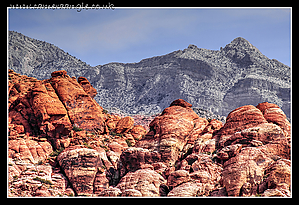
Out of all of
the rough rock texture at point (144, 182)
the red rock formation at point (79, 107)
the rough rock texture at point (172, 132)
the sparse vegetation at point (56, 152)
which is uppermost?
the red rock formation at point (79, 107)

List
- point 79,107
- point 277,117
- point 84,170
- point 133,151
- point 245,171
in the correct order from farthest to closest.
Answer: point 79,107 < point 133,151 < point 277,117 < point 84,170 < point 245,171

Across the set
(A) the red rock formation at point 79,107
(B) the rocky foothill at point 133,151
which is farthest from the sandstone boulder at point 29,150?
(A) the red rock formation at point 79,107

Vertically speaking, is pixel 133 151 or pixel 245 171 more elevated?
pixel 133 151

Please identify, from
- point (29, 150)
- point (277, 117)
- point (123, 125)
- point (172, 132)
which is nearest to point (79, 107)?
point (123, 125)

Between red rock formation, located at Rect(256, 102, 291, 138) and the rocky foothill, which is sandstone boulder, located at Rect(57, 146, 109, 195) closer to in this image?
the rocky foothill

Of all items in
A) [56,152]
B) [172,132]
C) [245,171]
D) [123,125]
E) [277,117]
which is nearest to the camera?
[245,171]

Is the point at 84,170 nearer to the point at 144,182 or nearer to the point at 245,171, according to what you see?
the point at 144,182

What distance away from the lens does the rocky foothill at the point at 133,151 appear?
4934 centimetres

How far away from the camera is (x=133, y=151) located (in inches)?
2402

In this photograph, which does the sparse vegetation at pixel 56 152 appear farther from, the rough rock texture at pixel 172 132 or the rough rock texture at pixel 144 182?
the rough rock texture at pixel 144 182

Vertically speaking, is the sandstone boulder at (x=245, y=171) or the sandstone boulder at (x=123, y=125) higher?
the sandstone boulder at (x=123, y=125)

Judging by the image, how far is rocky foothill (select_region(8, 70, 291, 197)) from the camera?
49.3 metres

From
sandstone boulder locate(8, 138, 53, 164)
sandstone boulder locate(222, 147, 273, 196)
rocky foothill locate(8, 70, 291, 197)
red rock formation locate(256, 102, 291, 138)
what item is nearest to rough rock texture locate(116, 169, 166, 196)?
rocky foothill locate(8, 70, 291, 197)

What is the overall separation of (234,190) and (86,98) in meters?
35.6
